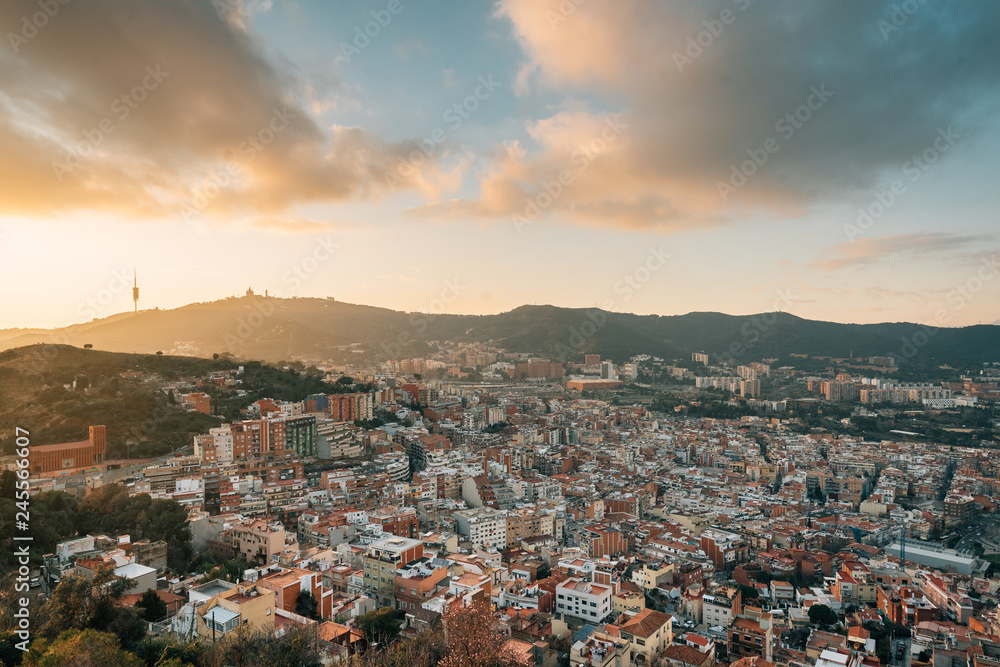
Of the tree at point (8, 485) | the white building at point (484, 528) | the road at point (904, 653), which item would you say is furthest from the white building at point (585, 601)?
the tree at point (8, 485)

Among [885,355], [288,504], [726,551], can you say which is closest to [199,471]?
[288,504]

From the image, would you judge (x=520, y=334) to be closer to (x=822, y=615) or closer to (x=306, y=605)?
(x=822, y=615)

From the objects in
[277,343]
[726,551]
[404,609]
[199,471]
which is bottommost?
[726,551]

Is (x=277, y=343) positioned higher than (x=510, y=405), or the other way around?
(x=277, y=343)

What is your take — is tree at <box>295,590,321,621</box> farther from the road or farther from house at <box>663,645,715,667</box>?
the road

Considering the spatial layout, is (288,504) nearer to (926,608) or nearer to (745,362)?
(926,608)

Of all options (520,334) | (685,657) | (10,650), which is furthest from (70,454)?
(520,334)

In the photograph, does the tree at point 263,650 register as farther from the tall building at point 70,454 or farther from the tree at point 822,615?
the tall building at point 70,454
